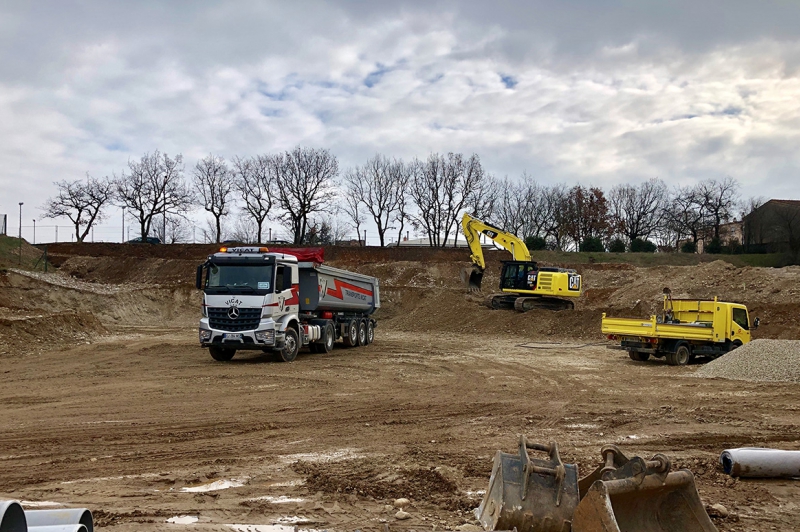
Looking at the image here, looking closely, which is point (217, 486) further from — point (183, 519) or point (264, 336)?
point (264, 336)

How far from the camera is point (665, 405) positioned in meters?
12.3

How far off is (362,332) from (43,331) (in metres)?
10.8

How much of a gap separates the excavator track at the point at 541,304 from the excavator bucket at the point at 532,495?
28.0 m

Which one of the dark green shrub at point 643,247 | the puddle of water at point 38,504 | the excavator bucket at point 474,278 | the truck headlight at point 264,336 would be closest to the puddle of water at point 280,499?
the puddle of water at point 38,504

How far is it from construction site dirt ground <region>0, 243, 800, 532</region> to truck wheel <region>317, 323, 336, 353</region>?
737 millimetres

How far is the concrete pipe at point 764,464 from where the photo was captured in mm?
7320

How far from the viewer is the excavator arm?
3559 centimetres

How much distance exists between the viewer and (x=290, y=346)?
1938 cm

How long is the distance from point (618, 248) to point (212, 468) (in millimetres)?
61119

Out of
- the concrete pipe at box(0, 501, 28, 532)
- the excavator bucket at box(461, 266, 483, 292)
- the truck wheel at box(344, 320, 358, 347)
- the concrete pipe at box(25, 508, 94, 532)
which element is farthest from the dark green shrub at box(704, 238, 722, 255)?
the concrete pipe at box(0, 501, 28, 532)

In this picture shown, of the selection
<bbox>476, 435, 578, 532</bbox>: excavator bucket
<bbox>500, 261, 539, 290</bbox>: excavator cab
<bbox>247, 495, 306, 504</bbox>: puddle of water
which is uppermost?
<bbox>500, 261, 539, 290</bbox>: excavator cab

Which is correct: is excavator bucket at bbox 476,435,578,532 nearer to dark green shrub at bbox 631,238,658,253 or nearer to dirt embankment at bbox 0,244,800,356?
dirt embankment at bbox 0,244,800,356

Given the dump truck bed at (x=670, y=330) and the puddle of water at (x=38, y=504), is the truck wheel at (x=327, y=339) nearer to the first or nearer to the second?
the dump truck bed at (x=670, y=330)

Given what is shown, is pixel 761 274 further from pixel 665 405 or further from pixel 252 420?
pixel 252 420
